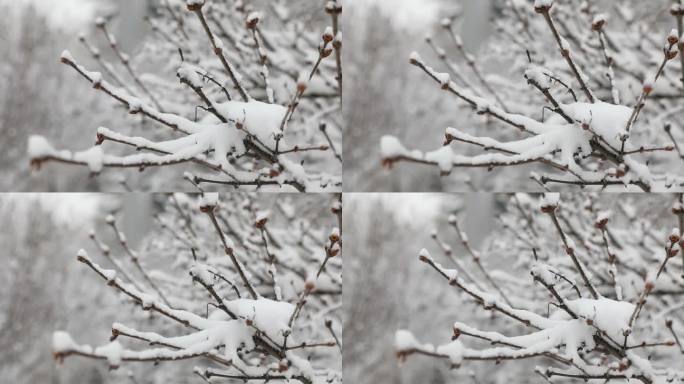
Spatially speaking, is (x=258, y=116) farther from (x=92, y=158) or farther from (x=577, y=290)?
(x=577, y=290)

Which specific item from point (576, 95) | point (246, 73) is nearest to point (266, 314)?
point (246, 73)

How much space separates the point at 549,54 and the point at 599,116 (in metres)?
1.06

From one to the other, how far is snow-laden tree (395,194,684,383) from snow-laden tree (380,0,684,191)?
10cm

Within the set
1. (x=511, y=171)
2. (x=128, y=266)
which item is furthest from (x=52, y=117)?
(x=511, y=171)

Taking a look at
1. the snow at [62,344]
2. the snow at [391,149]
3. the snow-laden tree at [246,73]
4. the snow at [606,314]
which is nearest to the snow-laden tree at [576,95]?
the snow at [391,149]

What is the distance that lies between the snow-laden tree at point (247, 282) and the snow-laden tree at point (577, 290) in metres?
0.29

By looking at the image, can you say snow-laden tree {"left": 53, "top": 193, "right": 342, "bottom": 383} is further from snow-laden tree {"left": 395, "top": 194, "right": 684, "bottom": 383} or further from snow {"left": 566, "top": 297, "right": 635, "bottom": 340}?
snow {"left": 566, "top": 297, "right": 635, "bottom": 340}

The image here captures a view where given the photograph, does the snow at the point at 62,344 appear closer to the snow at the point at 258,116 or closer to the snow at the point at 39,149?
the snow at the point at 39,149

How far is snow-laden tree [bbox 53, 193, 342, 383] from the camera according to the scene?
1.19 metres

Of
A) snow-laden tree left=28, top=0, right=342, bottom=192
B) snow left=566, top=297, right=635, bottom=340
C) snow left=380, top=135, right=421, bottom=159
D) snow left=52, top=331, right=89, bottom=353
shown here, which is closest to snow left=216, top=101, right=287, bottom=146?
snow-laden tree left=28, top=0, right=342, bottom=192

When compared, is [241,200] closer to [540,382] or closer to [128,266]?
[128,266]

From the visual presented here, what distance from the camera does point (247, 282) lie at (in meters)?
1.18

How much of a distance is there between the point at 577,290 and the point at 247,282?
526 millimetres

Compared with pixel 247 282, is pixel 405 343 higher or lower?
lower
